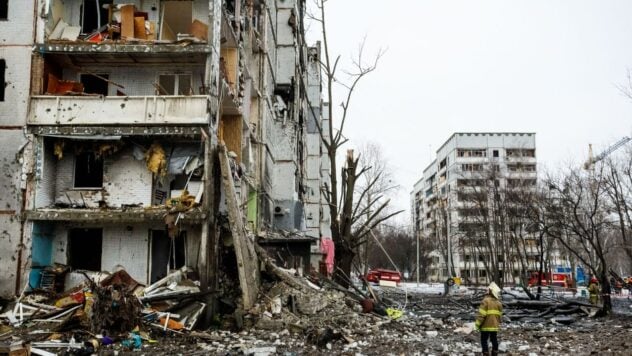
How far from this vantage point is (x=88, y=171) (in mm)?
21391

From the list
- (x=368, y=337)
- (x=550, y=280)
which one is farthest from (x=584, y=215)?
(x=368, y=337)

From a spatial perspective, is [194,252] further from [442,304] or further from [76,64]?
[442,304]

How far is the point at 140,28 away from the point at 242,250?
936 cm

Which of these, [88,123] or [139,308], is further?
[88,123]

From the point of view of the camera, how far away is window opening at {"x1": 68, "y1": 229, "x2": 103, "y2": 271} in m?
20.9

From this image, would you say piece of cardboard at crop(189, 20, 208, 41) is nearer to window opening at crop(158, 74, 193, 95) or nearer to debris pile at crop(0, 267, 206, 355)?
window opening at crop(158, 74, 193, 95)

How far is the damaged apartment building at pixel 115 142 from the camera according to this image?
65.1 ft

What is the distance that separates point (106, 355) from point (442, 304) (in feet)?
67.3

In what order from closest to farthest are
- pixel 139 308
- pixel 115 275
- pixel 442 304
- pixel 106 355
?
pixel 106 355, pixel 139 308, pixel 115 275, pixel 442 304

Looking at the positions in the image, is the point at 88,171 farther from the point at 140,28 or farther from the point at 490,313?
the point at 490,313

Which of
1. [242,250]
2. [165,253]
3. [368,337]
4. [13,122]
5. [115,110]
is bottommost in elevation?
[368,337]

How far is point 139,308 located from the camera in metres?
15.7

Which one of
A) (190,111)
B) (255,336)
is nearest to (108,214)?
(190,111)

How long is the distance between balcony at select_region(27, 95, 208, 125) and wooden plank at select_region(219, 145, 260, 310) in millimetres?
1946
